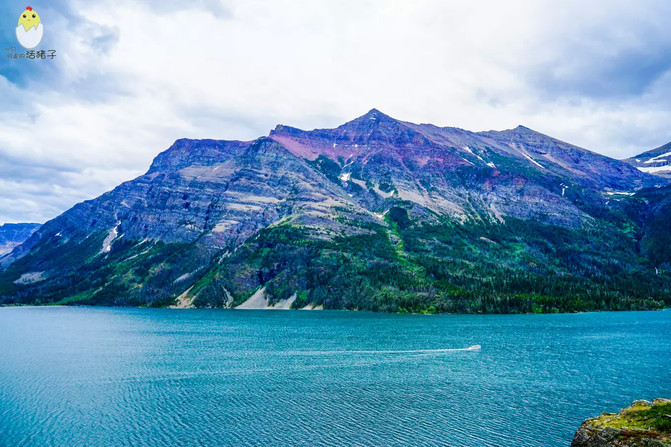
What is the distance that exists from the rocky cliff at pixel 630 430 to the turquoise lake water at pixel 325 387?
523 inches

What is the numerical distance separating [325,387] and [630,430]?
52496mm

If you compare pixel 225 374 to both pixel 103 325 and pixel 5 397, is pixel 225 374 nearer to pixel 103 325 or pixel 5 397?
pixel 5 397

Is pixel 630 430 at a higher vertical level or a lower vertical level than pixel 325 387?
higher

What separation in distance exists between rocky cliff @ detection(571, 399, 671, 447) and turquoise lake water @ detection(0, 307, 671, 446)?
13282mm

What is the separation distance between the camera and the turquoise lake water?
54.9 meters

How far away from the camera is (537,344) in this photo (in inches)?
4808

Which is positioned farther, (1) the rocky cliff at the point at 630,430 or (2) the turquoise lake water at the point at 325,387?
(2) the turquoise lake water at the point at 325,387

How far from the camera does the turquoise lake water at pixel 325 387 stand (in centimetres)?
5491

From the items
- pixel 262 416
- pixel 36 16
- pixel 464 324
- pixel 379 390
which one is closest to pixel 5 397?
pixel 262 416

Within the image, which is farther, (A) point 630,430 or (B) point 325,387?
(B) point 325,387

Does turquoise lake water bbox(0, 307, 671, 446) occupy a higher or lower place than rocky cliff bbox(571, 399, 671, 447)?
lower

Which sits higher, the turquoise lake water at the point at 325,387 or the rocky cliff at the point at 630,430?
the rocky cliff at the point at 630,430

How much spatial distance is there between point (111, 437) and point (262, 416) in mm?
19905

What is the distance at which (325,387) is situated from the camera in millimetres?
77625
